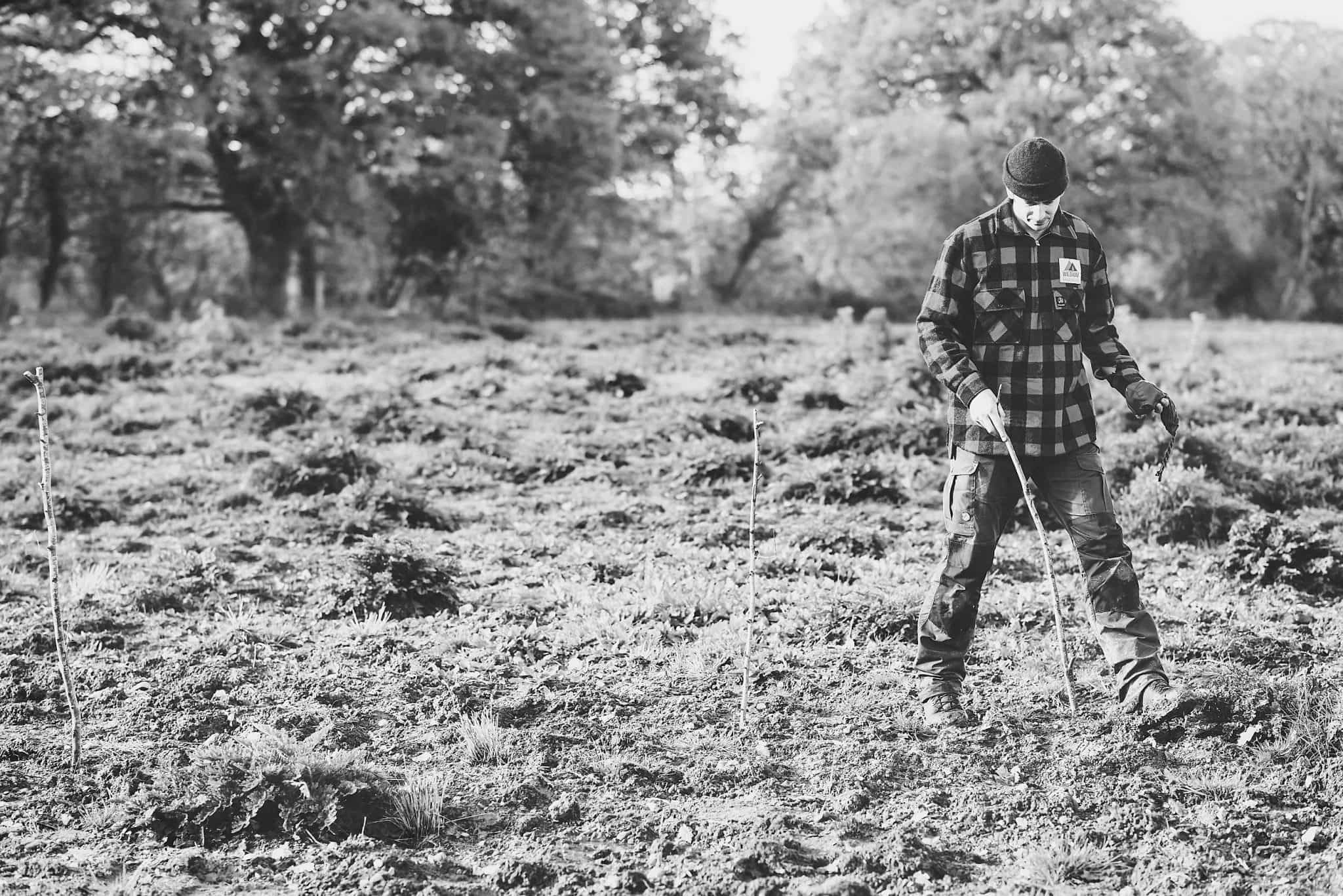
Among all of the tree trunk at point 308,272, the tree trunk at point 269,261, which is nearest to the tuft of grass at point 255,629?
the tree trunk at point 269,261

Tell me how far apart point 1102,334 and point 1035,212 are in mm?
592

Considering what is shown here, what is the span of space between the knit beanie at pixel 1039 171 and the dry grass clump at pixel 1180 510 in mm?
3449

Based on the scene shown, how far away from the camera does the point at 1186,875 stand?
3395 millimetres

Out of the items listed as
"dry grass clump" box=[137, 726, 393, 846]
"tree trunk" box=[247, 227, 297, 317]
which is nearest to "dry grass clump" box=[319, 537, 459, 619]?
"dry grass clump" box=[137, 726, 393, 846]

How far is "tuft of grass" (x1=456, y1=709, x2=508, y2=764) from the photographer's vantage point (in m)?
4.33

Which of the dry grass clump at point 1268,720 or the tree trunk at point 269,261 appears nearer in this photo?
the dry grass clump at point 1268,720

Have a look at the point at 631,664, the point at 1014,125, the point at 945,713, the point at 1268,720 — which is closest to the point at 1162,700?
the point at 1268,720

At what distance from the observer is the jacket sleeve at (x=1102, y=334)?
4.46 meters

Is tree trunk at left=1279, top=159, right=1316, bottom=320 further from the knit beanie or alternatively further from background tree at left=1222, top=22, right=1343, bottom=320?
the knit beanie

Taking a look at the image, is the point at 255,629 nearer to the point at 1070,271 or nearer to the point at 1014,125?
the point at 1070,271

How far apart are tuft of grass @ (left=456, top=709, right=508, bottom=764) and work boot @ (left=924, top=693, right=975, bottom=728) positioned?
1602mm

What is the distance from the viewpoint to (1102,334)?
4.52 meters

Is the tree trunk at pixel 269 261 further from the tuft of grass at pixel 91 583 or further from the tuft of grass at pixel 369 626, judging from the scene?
the tuft of grass at pixel 369 626

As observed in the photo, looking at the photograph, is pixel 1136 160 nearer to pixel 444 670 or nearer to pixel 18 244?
pixel 444 670
